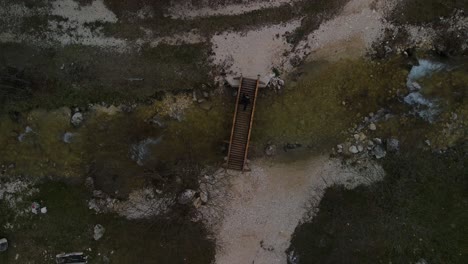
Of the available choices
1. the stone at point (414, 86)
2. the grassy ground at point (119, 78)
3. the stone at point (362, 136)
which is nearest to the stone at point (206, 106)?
the grassy ground at point (119, 78)

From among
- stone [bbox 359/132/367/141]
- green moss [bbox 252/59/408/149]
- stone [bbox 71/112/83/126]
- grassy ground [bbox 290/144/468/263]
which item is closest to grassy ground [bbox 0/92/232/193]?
stone [bbox 71/112/83/126]

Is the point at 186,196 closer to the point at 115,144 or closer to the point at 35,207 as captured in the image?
the point at 115,144

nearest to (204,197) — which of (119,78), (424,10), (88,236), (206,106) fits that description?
(206,106)

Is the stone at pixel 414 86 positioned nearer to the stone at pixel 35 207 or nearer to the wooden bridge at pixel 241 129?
the wooden bridge at pixel 241 129

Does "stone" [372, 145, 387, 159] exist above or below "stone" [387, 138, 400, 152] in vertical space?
below

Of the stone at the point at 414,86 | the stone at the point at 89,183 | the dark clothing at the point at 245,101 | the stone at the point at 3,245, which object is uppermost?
the stone at the point at 414,86

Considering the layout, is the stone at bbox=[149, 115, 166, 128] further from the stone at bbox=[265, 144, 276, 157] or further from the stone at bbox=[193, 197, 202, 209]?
the stone at bbox=[265, 144, 276, 157]

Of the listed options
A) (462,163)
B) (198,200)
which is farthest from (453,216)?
(198,200)
